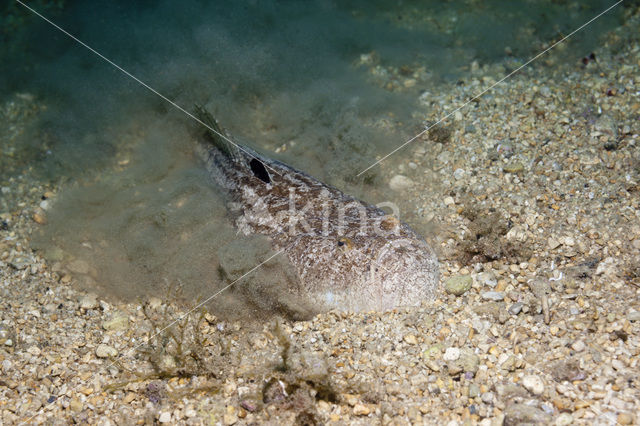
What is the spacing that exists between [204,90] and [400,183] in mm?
3275

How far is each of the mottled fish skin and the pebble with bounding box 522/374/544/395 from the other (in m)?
0.93

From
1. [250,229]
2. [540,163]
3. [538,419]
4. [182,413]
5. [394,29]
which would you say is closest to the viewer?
[538,419]

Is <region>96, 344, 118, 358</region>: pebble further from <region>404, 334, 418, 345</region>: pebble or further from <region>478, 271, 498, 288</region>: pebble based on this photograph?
<region>478, 271, 498, 288</region>: pebble

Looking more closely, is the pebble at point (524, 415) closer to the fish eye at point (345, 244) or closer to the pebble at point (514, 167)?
the fish eye at point (345, 244)

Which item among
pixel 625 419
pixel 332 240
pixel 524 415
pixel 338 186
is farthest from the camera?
pixel 338 186

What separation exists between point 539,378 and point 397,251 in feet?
4.37

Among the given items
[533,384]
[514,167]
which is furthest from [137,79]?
[533,384]

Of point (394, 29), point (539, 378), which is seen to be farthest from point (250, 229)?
point (394, 29)

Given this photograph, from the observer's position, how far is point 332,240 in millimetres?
3703

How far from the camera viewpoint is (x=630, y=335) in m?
2.86

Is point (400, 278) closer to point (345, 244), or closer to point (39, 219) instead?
point (345, 244)

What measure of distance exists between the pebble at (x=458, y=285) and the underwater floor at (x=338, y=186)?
0.7 inches

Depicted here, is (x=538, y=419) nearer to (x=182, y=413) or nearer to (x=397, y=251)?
(x=397, y=251)

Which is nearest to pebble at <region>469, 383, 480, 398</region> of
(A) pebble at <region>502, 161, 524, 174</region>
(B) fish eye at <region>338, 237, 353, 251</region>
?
(B) fish eye at <region>338, 237, 353, 251</region>
